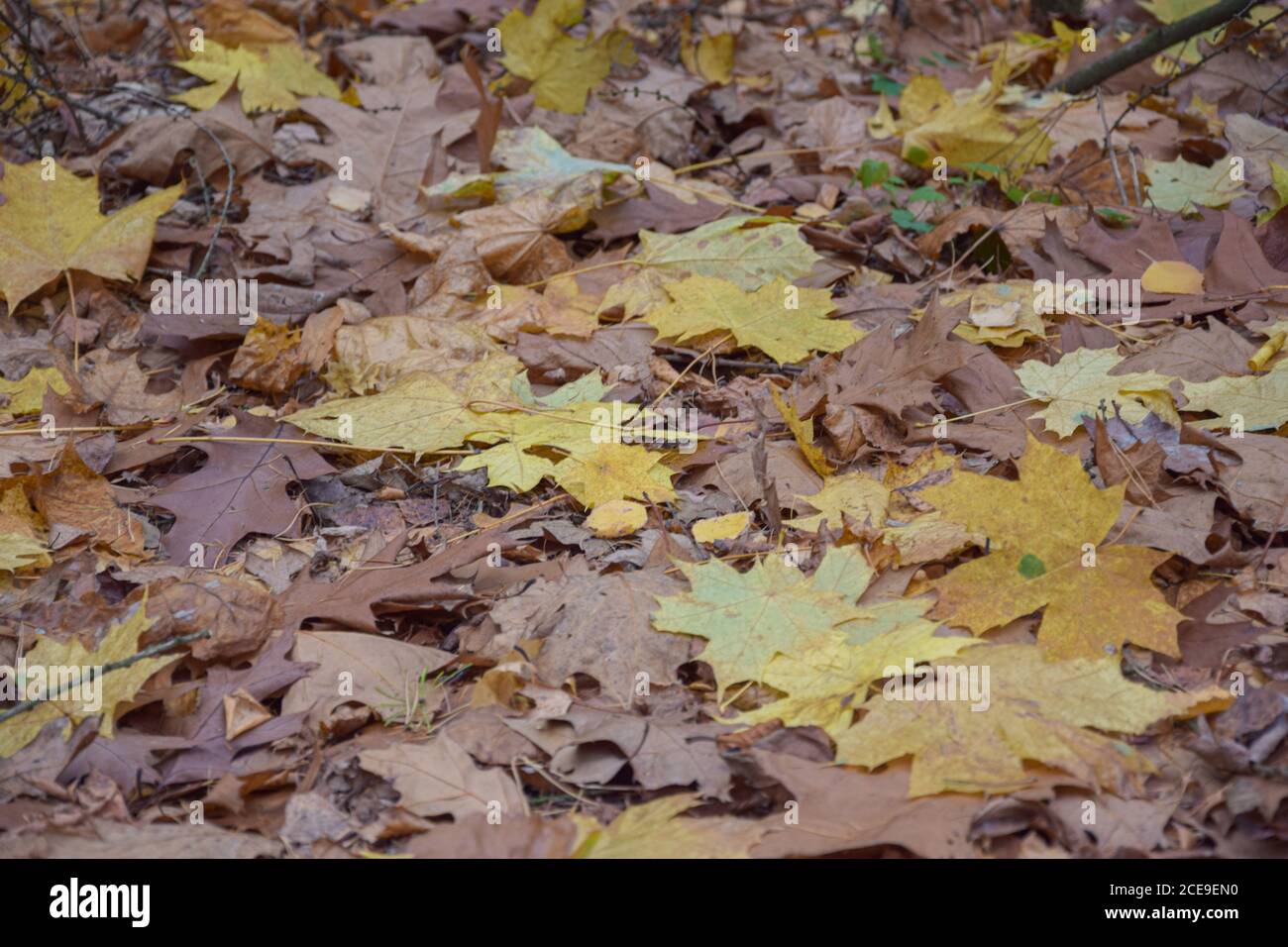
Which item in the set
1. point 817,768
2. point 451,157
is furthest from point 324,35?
point 817,768

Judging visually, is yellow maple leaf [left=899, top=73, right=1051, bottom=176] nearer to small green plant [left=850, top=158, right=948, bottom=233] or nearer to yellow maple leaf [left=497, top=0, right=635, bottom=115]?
small green plant [left=850, top=158, right=948, bottom=233]

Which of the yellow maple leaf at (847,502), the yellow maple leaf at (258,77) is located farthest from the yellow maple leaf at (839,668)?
the yellow maple leaf at (258,77)

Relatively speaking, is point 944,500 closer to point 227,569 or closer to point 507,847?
point 507,847

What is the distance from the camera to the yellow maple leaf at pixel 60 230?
3092 millimetres

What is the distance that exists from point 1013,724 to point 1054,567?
0.37 metres

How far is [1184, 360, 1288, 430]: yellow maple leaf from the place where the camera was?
92.4 inches

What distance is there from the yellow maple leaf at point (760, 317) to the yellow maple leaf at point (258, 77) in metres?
1.97

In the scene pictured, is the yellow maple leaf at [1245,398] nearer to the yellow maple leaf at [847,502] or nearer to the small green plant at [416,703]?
the yellow maple leaf at [847,502]

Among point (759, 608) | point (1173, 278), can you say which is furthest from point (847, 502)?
point (1173, 278)

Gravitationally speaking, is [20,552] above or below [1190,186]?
below

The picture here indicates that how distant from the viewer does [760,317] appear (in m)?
2.93

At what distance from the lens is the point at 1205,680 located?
188cm

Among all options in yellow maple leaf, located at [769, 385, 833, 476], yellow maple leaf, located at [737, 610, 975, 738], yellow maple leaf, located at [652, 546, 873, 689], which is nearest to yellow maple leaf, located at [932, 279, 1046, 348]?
yellow maple leaf, located at [769, 385, 833, 476]

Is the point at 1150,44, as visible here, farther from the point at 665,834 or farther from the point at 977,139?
the point at 665,834
